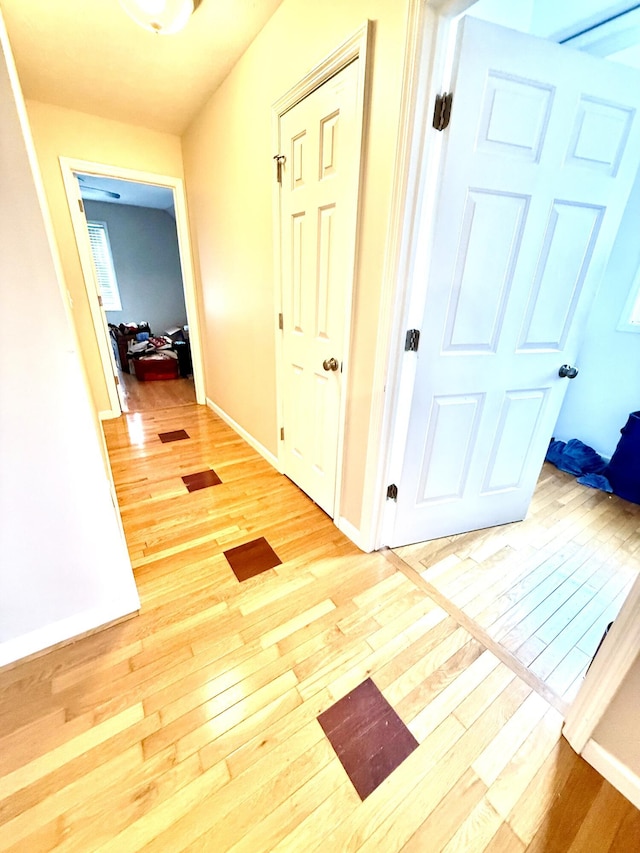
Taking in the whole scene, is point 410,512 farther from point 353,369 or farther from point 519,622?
point 353,369

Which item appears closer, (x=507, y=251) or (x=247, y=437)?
(x=507, y=251)

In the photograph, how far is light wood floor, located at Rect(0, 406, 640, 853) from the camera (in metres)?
0.85

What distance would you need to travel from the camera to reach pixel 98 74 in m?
2.14

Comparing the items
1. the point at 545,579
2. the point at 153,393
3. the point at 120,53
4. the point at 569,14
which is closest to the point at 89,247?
the point at 120,53

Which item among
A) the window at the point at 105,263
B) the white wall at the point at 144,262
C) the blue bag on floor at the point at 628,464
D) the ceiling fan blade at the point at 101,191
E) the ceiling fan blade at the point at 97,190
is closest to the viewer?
the blue bag on floor at the point at 628,464

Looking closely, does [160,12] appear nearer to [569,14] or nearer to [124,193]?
[569,14]

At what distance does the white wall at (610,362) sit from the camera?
240cm

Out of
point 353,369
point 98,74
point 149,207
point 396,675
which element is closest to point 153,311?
point 149,207

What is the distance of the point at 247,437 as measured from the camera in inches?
114

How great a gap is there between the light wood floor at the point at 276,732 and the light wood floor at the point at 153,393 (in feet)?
7.94

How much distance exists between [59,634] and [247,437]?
182cm

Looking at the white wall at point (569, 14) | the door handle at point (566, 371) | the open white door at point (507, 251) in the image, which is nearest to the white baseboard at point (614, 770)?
the open white door at point (507, 251)

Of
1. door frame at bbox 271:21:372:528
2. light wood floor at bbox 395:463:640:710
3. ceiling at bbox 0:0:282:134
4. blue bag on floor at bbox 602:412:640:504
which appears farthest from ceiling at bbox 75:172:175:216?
blue bag on floor at bbox 602:412:640:504

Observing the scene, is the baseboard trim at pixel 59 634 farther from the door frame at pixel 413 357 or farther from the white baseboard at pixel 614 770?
the white baseboard at pixel 614 770
